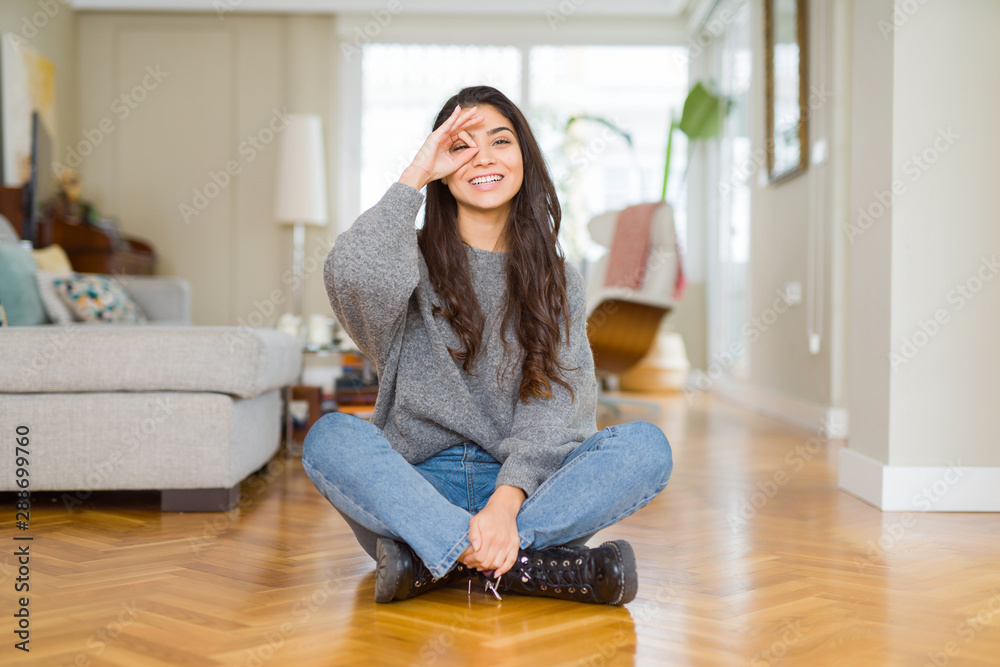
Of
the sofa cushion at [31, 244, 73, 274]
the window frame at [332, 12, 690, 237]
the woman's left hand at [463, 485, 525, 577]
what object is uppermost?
the window frame at [332, 12, 690, 237]

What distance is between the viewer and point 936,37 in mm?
2041

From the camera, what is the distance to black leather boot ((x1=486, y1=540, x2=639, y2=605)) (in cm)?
128

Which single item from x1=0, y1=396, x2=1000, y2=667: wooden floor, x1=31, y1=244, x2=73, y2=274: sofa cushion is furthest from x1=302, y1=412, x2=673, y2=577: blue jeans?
x1=31, y1=244, x2=73, y2=274: sofa cushion

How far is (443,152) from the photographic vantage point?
148cm

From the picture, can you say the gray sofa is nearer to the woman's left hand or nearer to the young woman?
the young woman

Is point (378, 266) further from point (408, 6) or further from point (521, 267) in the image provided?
point (408, 6)

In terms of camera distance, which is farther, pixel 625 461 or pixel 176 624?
pixel 625 461

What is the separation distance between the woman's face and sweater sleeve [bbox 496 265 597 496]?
0.20 m

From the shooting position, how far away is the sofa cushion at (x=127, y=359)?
1.95m

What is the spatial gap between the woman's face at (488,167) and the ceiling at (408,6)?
470 cm

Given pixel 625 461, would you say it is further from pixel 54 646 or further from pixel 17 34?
pixel 17 34

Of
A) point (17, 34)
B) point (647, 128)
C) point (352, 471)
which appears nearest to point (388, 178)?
point (647, 128)

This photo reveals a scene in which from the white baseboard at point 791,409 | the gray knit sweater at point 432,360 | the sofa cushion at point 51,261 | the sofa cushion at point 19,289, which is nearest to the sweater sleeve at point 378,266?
the gray knit sweater at point 432,360

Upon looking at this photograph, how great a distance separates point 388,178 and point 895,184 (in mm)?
4561
